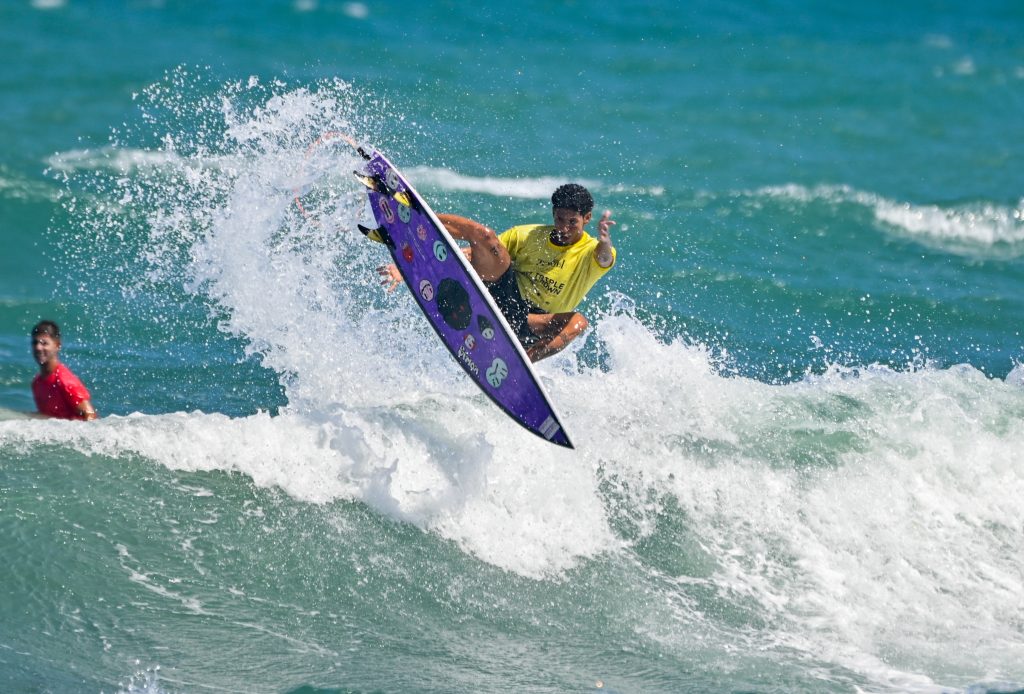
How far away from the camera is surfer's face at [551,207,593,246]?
7.76 meters

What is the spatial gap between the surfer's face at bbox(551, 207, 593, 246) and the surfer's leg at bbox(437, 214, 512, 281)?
0.37 metres

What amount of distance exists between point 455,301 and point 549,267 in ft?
2.20

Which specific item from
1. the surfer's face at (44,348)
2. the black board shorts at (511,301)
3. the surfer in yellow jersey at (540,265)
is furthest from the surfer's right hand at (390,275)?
the surfer's face at (44,348)

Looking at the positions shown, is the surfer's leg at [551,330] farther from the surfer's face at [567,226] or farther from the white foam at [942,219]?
the white foam at [942,219]

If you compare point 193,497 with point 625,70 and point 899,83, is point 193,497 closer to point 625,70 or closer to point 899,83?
point 625,70

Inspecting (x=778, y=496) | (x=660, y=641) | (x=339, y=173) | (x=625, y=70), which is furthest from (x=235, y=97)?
(x=660, y=641)

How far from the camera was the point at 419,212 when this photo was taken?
793 cm

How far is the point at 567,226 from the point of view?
25.7 ft

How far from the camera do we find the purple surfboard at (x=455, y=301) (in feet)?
24.9

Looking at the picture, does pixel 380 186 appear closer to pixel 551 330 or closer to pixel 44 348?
pixel 551 330

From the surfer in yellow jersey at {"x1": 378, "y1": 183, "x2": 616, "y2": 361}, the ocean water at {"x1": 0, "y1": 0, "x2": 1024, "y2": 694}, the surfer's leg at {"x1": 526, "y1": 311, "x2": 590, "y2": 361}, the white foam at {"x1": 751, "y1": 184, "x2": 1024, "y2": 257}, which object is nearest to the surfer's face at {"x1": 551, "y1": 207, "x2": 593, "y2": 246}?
the surfer in yellow jersey at {"x1": 378, "y1": 183, "x2": 616, "y2": 361}

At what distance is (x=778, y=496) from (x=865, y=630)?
1432 millimetres

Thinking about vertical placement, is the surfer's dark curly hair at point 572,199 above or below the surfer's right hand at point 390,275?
above

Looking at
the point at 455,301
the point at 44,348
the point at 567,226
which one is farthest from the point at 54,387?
the point at 567,226
